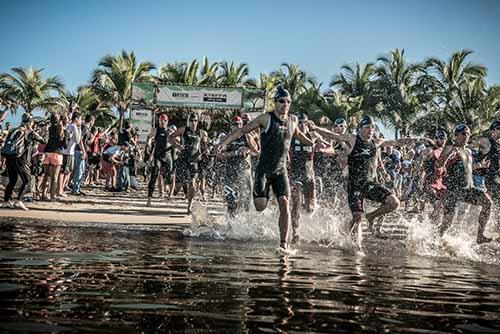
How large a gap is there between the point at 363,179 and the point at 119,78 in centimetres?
3489

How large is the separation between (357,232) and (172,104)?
22.8 m

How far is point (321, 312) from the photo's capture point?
334 centimetres

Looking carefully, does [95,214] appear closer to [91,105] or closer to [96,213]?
[96,213]

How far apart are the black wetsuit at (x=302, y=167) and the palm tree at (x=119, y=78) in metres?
32.4

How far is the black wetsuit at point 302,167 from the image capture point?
9406 mm

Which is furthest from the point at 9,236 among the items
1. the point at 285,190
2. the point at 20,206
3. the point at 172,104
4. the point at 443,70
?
the point at 443,70

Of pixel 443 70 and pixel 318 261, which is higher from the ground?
pixel 443 70

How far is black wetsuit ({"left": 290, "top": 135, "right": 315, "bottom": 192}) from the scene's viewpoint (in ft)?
30.9

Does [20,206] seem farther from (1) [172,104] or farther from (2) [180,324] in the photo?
(1) [172,104]

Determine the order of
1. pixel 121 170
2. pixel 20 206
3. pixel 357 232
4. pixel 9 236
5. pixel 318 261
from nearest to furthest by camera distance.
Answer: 1. pixel 318 261
2. pixel 9 236
3. pixel 357 232
4. pixel 20 206
5. pixel 121 170

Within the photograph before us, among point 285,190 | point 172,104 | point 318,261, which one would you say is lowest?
point 318,261

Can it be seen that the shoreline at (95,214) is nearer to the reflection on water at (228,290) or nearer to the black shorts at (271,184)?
the black shorts at (271,184)

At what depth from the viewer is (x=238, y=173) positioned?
9.89 meters

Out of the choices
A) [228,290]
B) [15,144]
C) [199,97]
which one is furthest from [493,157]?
[199,97]
